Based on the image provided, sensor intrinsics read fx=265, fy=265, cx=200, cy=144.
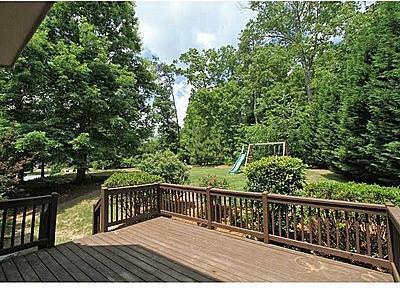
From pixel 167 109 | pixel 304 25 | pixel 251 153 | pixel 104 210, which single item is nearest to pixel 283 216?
pixel 104 210

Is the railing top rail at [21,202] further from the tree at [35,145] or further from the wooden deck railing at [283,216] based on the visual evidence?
the tree at [35,145]

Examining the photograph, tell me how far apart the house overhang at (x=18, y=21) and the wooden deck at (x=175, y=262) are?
2488 mm

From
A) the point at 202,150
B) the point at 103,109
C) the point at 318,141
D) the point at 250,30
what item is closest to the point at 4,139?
the point at 103,109

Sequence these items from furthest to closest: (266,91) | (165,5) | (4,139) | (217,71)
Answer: (217,71), (266,91), (4,139), (165,5)

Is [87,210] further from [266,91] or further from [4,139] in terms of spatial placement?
[266,91]

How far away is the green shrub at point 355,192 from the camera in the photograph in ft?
12.2

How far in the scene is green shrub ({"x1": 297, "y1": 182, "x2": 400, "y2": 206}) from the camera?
3713mm

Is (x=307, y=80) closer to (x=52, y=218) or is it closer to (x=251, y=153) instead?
(x=251, y=153)

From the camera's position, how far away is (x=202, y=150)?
18516mm

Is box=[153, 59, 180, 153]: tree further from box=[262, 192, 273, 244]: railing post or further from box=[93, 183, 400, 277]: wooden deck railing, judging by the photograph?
box=[262, 192, 273, 244]: railing post

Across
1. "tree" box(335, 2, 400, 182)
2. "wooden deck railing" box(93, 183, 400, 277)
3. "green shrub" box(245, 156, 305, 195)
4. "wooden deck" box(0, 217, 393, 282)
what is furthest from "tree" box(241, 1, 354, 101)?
"wooden deck" box(0, 217, 393, 282)

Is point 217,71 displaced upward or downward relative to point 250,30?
downward
